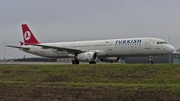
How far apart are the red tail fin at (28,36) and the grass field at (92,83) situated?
66.2 feet

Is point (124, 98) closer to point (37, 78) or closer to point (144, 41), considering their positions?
point (37, 78)

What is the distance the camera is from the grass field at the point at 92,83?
52.9ft

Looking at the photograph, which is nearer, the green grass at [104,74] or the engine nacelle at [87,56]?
Result: the green grass at [104,74]

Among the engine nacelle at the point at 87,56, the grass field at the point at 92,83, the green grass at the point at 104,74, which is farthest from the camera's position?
the engine nacelle at the point at 87,56

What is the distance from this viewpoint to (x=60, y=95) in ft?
54.9

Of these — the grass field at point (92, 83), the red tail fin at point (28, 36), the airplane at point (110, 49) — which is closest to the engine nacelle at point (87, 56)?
the airplane at point (110, 49)

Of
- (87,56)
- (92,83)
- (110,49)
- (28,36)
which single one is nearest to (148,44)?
(110,49)

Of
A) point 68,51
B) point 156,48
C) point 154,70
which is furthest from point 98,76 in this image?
point 68,51

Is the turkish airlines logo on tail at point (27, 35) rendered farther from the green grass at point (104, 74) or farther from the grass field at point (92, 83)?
the green grass at point (104, 74)

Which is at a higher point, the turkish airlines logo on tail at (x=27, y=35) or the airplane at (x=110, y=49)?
the turkish airlines logo on tail at (x=27, y=35)

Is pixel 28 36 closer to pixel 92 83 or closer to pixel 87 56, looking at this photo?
pixel 87 56

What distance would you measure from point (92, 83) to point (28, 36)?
108 feet

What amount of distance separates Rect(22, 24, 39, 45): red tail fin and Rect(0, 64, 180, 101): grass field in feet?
66.2

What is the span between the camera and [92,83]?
21.3 metres
